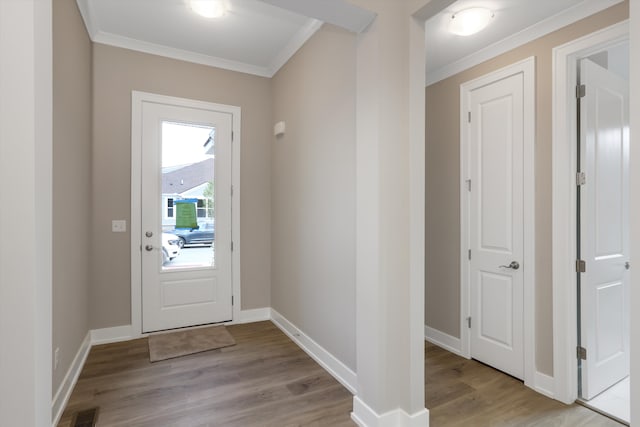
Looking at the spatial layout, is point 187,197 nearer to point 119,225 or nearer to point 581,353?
point 119,225

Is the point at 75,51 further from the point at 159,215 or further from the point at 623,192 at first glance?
the point at 623,192

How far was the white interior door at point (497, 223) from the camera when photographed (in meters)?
2.55

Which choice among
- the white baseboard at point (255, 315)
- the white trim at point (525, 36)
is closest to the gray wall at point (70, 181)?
the white baseboard at point (255, 315)

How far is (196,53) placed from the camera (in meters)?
3.47

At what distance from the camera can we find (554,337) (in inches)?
90.0

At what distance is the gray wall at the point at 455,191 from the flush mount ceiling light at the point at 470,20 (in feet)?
1.54

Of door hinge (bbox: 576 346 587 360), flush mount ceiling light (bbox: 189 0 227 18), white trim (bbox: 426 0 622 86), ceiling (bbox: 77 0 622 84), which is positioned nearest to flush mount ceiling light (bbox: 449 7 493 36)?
ceiling (bbox: 77 0 622 84)

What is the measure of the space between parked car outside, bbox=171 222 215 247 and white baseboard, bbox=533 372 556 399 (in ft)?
10.4

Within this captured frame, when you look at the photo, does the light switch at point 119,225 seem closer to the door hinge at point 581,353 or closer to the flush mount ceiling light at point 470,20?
the flush mount ceiling light at point 470,20

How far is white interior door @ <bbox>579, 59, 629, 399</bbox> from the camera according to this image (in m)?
2.24

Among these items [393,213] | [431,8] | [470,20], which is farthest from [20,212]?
[470,20]

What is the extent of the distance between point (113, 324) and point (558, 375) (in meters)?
3.75

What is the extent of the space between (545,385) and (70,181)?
12.1 feet

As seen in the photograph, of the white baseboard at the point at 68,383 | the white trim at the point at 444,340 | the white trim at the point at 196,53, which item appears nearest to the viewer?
the white baseboard at the point at 68,383
